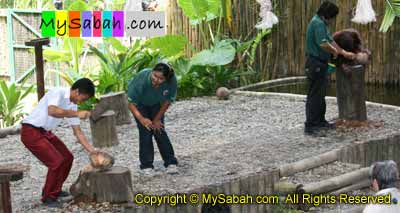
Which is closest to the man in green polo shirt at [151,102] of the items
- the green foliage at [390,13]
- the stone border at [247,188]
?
the stone border at [247,188]

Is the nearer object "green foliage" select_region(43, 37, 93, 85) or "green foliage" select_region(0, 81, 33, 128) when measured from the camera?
"green foliage" select_region(0, 81, 33, 128)

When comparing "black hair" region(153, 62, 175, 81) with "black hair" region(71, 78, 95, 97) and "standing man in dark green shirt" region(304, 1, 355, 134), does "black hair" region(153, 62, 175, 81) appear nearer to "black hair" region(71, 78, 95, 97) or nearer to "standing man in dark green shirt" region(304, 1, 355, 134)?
"black hair" region(71, 78, 95, 97)

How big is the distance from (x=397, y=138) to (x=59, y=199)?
3725mm

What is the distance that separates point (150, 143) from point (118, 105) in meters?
2.58

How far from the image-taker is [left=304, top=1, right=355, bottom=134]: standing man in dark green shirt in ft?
31.0

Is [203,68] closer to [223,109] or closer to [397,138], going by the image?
[223,109]

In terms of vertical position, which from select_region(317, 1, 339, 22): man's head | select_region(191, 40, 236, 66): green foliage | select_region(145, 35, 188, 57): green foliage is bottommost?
select_region(191, 40, 236, 66): green foliage

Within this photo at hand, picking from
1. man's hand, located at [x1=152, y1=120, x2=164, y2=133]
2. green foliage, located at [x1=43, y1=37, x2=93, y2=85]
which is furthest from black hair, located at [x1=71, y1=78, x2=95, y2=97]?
green foliage, located at [x1=43, y1=37, x2=93, y2=85]

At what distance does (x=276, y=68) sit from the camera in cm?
1426

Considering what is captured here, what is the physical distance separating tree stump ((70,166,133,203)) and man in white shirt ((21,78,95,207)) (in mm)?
189

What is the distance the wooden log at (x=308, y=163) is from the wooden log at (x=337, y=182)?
0.22 metres

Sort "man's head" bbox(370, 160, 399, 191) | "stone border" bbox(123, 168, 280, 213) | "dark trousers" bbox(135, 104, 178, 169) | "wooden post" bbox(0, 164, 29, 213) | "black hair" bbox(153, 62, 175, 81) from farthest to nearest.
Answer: "dark trousers" bbox(135, 104, 178, 169)
"black hair" bbox(153, 62, 175, 81)
"stone border" bbox(123, 168, 280, 213)
"wooden post" bbox(0, 164, 29, 213)
"man's head" bbox(370, 160, 399, 191)

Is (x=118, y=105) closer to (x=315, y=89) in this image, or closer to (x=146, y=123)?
(x=315, y=89)

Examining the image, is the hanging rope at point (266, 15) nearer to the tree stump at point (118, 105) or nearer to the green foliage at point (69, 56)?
the green foliage at point (69, 56)
